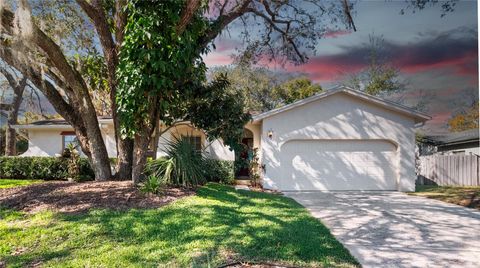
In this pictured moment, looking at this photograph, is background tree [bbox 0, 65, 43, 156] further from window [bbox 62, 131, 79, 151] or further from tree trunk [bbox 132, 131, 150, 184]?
tree trunk [bbox 132, 131, 150, 184]

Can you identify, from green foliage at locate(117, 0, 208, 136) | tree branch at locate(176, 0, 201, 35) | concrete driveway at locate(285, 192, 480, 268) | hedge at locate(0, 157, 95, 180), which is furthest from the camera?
hedge at locate(0, 157, 95, 180)

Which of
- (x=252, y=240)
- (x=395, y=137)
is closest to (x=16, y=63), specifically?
(x=252, y=240)

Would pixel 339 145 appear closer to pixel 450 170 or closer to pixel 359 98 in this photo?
pixel 359 98

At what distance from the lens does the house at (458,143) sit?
67.1 ft

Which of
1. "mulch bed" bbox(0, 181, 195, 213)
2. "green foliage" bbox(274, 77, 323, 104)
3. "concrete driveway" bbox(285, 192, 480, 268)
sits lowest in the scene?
"concrete driveway" bbox(285, 192, 480, 268)

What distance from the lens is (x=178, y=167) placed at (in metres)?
9.34

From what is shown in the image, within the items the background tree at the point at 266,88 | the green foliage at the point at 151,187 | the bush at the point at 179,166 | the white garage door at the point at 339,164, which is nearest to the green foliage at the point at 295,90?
the background tree at the point at 266,88

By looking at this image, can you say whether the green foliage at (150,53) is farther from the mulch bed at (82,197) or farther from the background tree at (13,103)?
the background tree at (13,103)

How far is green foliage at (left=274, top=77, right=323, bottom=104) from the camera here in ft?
93.0

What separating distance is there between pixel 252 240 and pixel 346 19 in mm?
9186

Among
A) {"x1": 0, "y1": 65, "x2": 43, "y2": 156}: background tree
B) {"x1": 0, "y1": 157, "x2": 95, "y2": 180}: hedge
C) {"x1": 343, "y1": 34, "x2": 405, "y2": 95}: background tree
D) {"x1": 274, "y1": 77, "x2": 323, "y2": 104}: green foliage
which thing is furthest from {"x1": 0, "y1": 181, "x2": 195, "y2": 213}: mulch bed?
{"x1": 343, "y1": 34, "x2": 405, "y2": 95}: background tree

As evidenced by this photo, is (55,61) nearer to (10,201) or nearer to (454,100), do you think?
(10,201)

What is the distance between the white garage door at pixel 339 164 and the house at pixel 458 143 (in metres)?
8.43

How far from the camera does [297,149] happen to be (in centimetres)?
1445
